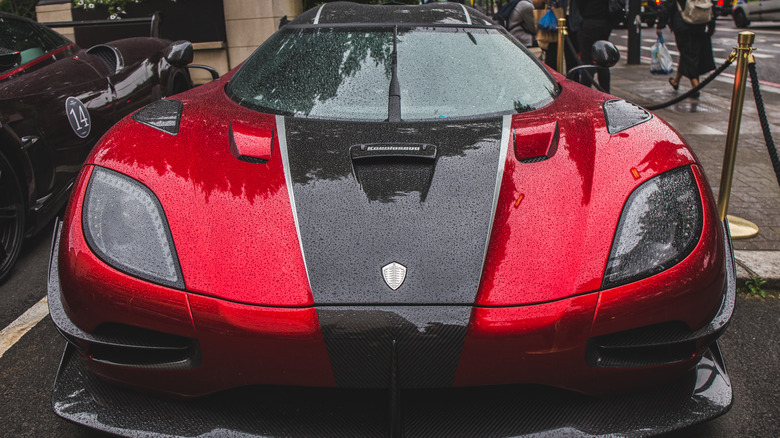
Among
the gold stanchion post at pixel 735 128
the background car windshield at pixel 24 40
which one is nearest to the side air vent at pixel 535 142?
the gold stanchion post at pixel 735 128

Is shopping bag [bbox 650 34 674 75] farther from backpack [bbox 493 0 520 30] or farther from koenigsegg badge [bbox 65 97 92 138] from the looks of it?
koenigsegg badge [bbox 65 97 92 138]

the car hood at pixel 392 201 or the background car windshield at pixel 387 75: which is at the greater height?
the background car windshield at pixel 387 75

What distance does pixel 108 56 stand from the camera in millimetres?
4379

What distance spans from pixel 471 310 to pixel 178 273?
2.52 feet

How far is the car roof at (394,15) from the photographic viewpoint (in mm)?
3047

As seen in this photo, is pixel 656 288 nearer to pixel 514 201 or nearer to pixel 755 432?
pixel 514 201

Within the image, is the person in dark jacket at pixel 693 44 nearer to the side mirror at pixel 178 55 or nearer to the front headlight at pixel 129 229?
the side mirror at pixel 178 55

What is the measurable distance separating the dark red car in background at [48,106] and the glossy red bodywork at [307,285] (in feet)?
4.94

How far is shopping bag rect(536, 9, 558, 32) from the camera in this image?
7.52 m

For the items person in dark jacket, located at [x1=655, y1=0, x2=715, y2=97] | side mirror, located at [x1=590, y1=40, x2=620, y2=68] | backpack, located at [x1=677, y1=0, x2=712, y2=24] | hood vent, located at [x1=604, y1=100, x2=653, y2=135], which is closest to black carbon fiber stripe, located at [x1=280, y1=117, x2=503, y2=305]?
hood vent, located at [x1=604, y1=100, x2=653, y2=135]

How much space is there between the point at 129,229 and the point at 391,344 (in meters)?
0.84

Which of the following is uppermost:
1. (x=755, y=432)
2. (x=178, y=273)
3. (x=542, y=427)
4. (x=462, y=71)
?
(x=462, y=71)

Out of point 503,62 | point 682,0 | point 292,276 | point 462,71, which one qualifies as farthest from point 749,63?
point 682,0

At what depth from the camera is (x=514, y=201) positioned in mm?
1896
